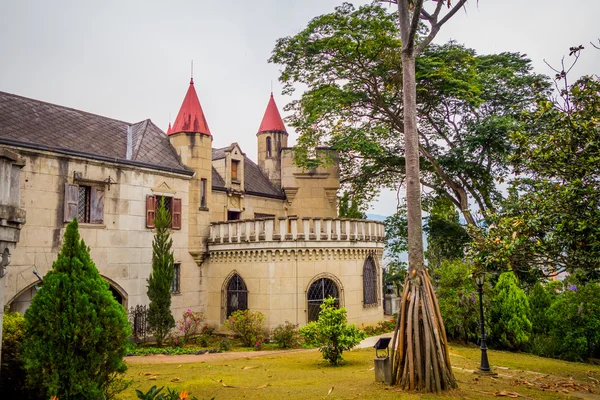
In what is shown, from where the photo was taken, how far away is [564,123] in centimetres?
1111

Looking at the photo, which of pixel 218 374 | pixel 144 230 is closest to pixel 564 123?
pixel 218 374

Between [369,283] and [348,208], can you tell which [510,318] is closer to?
[369,283]

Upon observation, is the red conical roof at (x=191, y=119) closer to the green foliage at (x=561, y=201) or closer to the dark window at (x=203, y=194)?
the dark window at (x=203, y=194)

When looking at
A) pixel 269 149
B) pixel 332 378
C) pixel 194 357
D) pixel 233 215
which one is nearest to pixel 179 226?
pixel 233 215

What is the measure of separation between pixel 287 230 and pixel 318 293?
3.31 meters

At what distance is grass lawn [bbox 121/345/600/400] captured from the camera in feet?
33.6

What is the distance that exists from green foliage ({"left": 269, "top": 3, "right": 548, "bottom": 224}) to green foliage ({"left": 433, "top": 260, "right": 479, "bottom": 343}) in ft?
12.2

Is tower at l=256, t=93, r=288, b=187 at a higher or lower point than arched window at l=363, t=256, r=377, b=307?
higher

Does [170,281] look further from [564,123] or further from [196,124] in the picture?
[564,123]

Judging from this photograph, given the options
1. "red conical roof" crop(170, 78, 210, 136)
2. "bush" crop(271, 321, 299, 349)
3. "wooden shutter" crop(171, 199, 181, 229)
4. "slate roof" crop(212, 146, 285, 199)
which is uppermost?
"red conical roof" crop(170, 78, 210, 136)

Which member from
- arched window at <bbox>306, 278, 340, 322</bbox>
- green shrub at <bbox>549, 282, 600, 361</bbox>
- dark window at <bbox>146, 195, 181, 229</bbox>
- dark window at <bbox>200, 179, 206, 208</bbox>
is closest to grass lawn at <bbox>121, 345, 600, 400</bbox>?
green shrub at <bbox>549, 282, 600, 361</bbox>

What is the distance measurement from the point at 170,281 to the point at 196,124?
824cm

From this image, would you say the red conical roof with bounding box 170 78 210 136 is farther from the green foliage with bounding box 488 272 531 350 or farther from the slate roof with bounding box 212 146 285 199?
the green foliage with bounding box 488 272 531 350

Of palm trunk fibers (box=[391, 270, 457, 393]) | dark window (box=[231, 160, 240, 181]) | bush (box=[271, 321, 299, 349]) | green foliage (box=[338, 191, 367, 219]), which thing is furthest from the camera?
green foliage (box=[338, 191, 367, 219])
